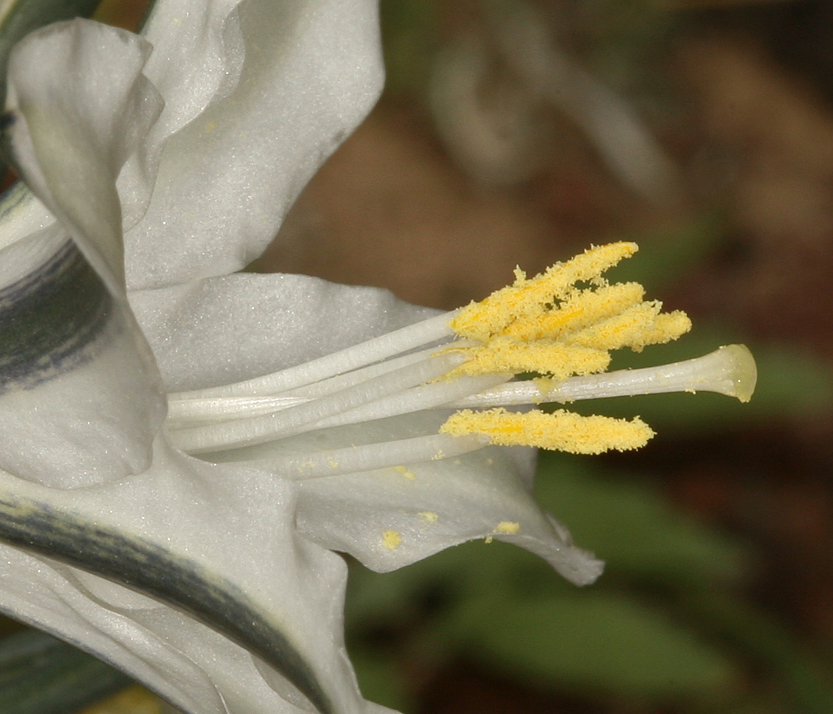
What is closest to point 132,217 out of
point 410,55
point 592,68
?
point 410,55

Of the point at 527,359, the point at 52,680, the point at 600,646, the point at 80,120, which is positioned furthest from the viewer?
the point at 600,646

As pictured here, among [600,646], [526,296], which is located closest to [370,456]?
[526,296]

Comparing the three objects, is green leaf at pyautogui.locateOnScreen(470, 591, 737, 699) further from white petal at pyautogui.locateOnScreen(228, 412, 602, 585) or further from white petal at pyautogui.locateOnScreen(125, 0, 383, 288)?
white petal at pyautogui.locateOnScreen(125, 0, 383, 288)

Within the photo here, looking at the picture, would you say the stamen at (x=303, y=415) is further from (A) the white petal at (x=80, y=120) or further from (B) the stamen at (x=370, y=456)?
(A) the white petal at (x=80, y=120)

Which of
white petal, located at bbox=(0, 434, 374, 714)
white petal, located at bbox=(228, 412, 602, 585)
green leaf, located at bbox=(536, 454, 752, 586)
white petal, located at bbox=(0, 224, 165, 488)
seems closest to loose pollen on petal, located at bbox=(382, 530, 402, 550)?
white petal, located at bbox=(228, 412, 602, 585)

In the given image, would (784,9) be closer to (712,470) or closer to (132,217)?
(712,470)

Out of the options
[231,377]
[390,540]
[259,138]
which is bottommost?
[390,540]

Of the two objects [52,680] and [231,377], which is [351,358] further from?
[52,680]
